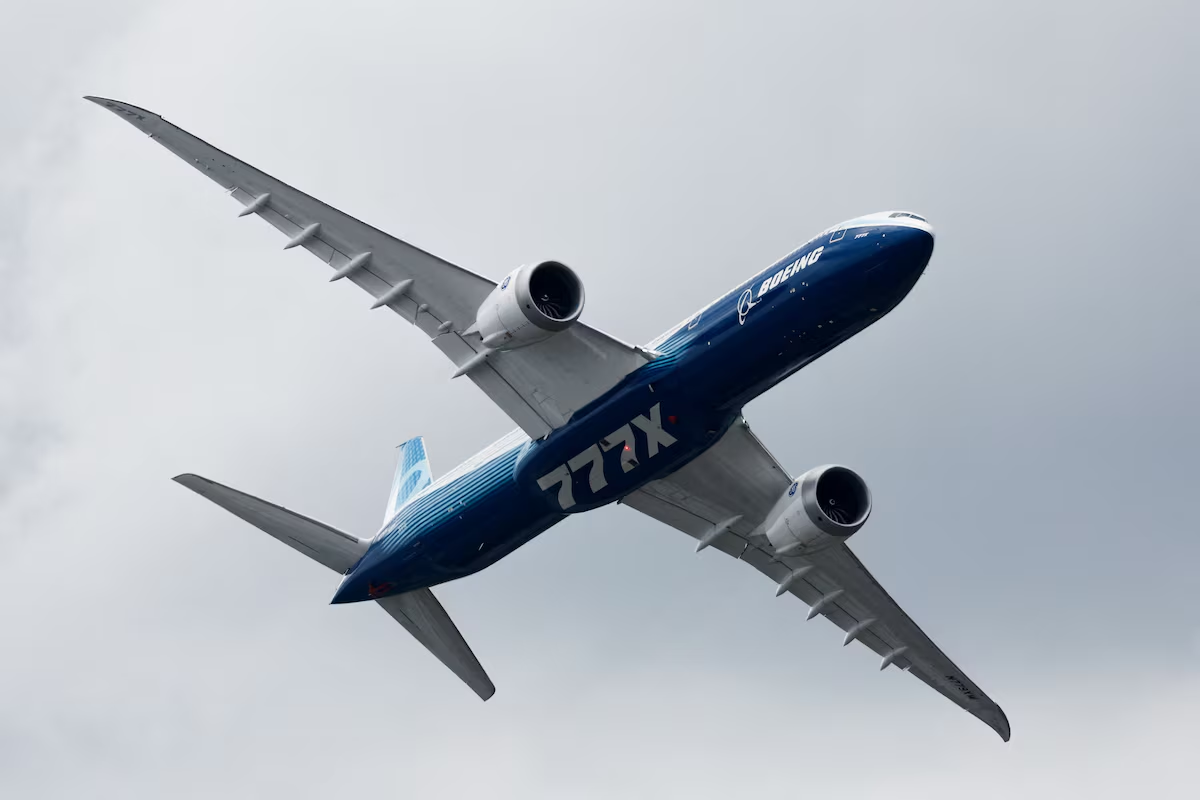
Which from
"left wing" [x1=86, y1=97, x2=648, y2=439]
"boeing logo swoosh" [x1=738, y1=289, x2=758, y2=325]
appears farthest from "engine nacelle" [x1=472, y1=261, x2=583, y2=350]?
"boeing logo swoosh" [x1=738, y1=289, x2=758, y2=325]

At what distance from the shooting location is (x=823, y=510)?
4909 centimetres

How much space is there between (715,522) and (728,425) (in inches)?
288

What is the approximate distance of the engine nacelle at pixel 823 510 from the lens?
160ft

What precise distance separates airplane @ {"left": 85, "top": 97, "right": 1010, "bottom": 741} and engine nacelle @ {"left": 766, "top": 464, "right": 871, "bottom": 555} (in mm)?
49

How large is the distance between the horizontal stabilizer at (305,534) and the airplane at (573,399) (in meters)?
0.05

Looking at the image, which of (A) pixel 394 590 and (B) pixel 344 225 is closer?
(B) pixel 344 225

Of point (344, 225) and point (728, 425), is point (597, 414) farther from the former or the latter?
point (344, 225)

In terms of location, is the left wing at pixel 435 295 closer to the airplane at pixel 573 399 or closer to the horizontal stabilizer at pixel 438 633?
the airplane at pixel 573 399

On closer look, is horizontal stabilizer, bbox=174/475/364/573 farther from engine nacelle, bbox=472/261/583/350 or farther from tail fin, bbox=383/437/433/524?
engine nacelle, bbox=472/261/583/350

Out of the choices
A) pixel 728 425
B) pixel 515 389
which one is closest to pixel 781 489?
pixel 728 425

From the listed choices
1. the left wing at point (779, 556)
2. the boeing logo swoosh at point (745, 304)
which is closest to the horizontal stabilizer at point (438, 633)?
the left wing at point (779, 556)

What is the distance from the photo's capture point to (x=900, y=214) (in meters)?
41.7

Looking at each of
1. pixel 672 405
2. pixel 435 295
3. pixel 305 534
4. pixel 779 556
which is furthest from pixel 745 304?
pixel 305 534

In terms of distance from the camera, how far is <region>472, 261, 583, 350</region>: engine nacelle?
42156 millimetres
